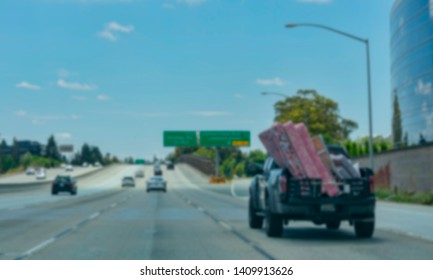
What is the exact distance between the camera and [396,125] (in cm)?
7631

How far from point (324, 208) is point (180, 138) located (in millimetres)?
93045

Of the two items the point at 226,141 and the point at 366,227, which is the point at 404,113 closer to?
the point at 226,141

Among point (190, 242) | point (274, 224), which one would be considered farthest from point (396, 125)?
point (190, 242)

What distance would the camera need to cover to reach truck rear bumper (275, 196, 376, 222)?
1783cm

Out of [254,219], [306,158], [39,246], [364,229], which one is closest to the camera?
[39,246]

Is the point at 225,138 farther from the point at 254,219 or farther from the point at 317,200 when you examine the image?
the point at 317,200

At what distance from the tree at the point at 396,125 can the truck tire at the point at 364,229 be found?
5486 cm

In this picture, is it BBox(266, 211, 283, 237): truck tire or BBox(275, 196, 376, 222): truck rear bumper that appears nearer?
BBox(275, 196, 376, 222): truck rear bumper

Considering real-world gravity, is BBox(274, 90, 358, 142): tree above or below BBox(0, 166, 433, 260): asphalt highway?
above

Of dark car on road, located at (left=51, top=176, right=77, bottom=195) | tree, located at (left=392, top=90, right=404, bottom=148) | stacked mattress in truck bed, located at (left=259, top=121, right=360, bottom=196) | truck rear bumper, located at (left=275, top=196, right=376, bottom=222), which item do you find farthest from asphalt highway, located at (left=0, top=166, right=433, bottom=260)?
tree, located at (left=392, top=90, right=404, bottom=148)

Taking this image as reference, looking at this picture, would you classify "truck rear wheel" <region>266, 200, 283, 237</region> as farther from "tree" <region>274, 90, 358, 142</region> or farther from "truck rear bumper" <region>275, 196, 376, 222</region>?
"tree" <region>274, 90, 358, 142</region>

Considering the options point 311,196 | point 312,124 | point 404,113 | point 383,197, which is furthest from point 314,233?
point 312,124

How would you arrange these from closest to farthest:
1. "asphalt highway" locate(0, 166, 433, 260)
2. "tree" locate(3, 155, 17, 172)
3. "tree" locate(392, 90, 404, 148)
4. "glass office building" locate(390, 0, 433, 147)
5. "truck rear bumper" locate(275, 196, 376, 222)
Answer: "asphalt highway" locate(0, 166, 433, 260)
"truck rear bumper" locate(275, 196, 376, 222)
"glass office building" locate(390, 0, 433, 147)
"tree" locate(392, 90, 404, 148)
"tree" locate(3, 155, 17, 172)

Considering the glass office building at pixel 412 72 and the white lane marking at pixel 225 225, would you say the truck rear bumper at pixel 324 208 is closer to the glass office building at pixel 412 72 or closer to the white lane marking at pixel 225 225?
the white lane marking at pixel 225 225
